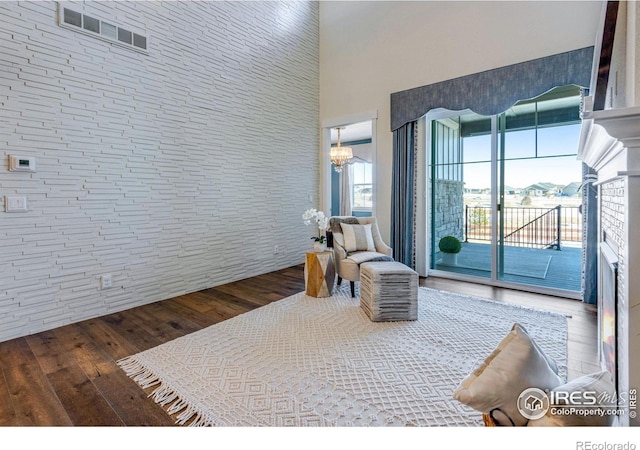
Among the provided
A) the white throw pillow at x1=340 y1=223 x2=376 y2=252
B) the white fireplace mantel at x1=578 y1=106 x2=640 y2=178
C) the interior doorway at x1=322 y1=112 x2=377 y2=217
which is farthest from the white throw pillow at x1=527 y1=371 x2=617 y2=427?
the interior doorway at x1=322 y1=112 x2=377 y2=217

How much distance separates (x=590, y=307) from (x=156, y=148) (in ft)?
15.6

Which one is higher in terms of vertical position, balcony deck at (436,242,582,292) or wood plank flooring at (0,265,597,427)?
balcony deck at (436,242,582,292)

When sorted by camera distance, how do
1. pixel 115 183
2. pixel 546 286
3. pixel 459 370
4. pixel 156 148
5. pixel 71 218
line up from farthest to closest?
pixel 546 286, pixel 156 148, pixel 115 183, pixel 71 218, pixel 459 370

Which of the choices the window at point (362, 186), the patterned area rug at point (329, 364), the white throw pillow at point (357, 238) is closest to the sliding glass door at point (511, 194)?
the patterned area rug at point (329, 364)

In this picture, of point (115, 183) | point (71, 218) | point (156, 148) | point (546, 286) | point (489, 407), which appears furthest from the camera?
point (546, 286)

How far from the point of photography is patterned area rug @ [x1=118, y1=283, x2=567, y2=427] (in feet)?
5.31

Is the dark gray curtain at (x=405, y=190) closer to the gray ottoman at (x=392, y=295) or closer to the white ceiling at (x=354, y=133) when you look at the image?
the gray ottoman at (x=392, y=295)

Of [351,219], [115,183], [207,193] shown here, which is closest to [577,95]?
[351,219]

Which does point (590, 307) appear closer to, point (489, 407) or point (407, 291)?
point (407, 291)

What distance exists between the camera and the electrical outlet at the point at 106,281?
2998 millimetres

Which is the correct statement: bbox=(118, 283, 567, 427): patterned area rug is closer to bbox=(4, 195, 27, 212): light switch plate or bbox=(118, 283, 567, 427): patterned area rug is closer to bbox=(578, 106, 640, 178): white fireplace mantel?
bbox=(578, 106, 640, 178): white fireplace mantel

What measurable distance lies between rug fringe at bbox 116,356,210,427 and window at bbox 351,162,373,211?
6.87 metres

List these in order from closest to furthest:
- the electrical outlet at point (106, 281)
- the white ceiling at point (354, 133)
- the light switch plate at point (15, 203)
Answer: the light switch plate at point (15, 203) → the electrical outlet at point (106, 281) → the white ceiling at point (354, 133)

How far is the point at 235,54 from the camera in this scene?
409 centimetres
